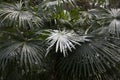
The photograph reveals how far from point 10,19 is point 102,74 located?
40.7 inches

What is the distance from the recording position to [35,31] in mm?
2771

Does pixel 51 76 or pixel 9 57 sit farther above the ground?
pixel 9 57

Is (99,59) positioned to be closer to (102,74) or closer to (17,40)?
(102,74)

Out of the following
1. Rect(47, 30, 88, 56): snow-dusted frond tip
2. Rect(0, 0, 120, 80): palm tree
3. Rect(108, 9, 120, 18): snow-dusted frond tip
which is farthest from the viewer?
Rect(108, 9, 120, 18): snow-dusted frond tip

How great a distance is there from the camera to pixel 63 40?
246cm

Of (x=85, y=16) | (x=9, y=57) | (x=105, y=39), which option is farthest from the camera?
(x=85, y=16)

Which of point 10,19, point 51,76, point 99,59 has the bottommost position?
point 51,76

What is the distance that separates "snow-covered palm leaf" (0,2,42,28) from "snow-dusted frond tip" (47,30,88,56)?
0.30 meters

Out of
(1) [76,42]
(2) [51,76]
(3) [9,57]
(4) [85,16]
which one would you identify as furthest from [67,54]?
(4) [85,16]

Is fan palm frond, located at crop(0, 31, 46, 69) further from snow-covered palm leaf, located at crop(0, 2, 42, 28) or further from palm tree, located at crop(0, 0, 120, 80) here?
snow-covered palm leaf, located at crop(0, 2, 42, 28)

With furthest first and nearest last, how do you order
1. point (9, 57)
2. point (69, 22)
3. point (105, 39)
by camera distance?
point (69, 22) < point (105, 39) < point (9, 57)

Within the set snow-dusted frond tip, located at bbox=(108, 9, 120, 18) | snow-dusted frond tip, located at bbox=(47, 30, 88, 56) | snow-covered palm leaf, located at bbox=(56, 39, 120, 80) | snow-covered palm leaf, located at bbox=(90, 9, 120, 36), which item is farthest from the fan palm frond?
snow-dusted frond tip, located at bbox=(108, 9, 120, 18)

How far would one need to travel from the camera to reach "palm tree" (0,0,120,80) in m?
2.54


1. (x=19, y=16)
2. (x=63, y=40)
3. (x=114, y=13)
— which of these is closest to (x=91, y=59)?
(x=63, y=40)
